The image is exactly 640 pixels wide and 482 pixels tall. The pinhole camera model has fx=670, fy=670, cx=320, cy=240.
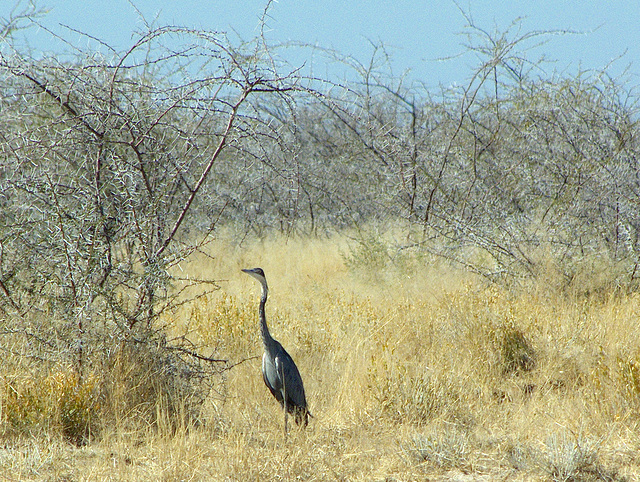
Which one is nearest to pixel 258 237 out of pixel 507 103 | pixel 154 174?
pixel 507 103

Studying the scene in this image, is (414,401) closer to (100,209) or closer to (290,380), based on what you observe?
(290,380)

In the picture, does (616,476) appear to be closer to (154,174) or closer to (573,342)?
(573,342)

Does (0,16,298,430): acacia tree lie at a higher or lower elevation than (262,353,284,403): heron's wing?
higher

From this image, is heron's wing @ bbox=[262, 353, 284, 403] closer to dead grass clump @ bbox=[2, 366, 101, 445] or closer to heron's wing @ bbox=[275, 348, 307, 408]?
heron's wing @ bbox=[275, 348, 307, 408]

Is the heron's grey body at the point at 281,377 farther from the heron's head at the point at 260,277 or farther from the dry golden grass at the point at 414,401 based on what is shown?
the dry golden grass at the point at 414,401

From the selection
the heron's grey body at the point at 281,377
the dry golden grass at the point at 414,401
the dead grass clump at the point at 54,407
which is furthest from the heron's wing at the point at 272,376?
the dead grass clump at the point at 54,407

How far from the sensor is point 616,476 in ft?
11.8

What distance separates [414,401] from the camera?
4.39m

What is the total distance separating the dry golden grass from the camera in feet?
12.0

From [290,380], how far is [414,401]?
87 centimetres

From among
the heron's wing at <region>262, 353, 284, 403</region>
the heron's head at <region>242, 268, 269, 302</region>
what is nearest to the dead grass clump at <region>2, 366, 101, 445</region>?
the heron's wing at <region>262, 353, 284, 403</region>

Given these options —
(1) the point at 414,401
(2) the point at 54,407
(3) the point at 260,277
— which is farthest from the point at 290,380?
(2) the point at 54,407

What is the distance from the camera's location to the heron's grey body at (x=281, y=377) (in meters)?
4.08

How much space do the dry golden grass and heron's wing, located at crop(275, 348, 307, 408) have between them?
227mm
